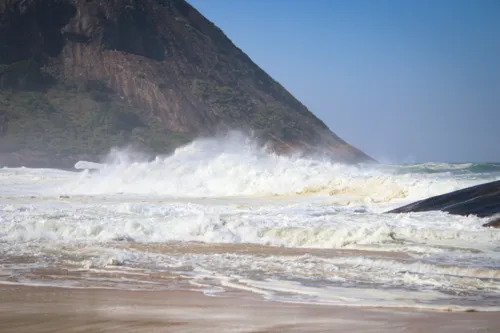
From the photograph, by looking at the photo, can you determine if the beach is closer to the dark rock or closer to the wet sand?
the wet sand

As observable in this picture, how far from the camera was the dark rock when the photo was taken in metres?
14.6

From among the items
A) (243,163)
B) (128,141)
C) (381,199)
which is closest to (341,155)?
(128,141)

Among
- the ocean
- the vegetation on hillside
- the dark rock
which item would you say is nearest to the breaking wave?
the ocean

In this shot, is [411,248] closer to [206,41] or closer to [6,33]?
[6,33]

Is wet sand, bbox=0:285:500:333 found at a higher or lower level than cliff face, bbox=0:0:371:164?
lower

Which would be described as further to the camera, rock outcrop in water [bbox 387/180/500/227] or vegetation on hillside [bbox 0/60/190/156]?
vegetation on hillside [bbox 0/60/190/156]

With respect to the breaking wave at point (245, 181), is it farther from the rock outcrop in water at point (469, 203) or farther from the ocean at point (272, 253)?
the rock outcrop in water at point (469, 203)

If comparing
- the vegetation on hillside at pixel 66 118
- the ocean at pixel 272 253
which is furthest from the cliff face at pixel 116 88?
the ocean at pixel 272 253

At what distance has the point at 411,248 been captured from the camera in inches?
442

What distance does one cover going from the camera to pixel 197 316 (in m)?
6.46

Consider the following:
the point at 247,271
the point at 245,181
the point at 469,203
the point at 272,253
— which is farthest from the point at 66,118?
the point at 247,271

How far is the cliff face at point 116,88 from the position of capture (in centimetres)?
6212

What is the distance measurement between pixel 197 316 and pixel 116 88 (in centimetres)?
6236

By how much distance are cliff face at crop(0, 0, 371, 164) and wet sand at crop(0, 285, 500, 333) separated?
51.6m
